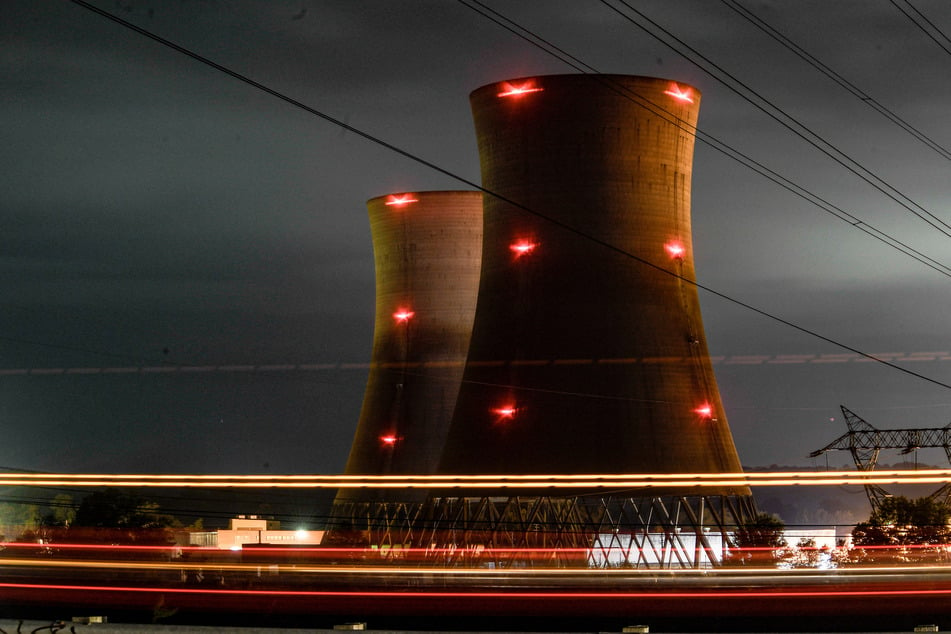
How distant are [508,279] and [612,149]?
3.25m

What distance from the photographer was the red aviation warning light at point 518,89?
25.7 metres

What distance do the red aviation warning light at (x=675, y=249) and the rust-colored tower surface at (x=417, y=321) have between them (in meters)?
10.9

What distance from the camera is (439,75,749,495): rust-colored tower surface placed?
82.4ft

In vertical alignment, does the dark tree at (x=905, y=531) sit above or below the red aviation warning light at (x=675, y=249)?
below

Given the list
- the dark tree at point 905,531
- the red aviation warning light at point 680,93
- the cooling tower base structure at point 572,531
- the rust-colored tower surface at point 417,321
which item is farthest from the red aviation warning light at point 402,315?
the dark tree at point 905,531

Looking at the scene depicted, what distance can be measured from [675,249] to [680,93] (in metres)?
3.20

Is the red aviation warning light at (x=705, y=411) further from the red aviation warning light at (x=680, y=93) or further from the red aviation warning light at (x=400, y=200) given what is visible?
the red aviation warning light at (x=400, y=200)

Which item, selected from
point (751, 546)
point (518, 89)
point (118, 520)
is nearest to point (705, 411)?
point (751, 546)

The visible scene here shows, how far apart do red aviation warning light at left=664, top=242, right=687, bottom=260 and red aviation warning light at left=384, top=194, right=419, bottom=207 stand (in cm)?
1178

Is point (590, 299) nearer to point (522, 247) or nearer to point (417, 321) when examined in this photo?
point (522, 247)

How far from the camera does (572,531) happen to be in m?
29.3

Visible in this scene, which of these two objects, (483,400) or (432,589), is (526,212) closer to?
(483,400)

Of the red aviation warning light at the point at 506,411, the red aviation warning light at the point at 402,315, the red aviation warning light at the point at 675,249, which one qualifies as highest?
the red aviation warning light at the point at 402,315

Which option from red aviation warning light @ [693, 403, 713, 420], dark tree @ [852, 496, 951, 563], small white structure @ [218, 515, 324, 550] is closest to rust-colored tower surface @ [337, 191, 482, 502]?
red aviation warning light @ [693, 403, 713, 420]
